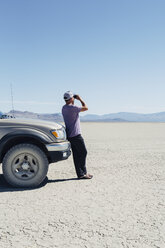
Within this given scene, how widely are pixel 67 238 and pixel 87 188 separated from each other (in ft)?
5.88

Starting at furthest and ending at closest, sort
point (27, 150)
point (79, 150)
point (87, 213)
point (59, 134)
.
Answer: point (79, 150), point (59, 134), point (27, 150), point (87, 213)

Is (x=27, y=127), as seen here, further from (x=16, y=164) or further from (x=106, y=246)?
(x=106, y=246)

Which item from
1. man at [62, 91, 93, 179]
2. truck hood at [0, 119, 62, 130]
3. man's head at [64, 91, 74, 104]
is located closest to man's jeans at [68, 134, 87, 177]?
man at [62, 91, 93, 179]

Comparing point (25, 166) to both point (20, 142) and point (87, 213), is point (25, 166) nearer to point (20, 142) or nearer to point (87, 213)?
point (20, 142)

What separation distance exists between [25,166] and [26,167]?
27 millimetres

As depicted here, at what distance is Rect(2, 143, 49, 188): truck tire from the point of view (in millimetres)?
4238

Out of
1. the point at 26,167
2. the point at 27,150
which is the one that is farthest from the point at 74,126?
the point at 26,167

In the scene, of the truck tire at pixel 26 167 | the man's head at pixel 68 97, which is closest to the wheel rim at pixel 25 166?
the truck tire at pixel 26 167

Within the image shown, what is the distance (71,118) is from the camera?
4.77 metres

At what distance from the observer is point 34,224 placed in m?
2.91

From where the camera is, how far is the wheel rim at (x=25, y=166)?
428 cm

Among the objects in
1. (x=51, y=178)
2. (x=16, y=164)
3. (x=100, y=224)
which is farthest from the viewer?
(x=51, y=178)

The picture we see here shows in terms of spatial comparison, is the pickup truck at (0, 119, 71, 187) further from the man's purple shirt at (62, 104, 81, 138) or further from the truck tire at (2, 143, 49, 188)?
the man's purple shirt at (62, 104, 81, 138)

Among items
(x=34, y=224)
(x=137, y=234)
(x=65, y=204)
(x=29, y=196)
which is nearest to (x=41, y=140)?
(x=29, y=196)
